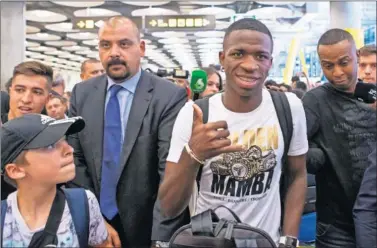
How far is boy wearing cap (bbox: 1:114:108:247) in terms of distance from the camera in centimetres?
141

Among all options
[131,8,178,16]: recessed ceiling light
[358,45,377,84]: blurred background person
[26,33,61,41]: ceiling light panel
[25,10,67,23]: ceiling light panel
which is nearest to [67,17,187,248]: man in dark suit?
[358,45,377,84]: blurred background person

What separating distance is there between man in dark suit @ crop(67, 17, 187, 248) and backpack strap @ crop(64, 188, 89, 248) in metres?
0.40

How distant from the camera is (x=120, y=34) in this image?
215 cm

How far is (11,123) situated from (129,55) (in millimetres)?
736

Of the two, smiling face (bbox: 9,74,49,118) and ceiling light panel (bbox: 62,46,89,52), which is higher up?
ceiling light panel (bbox: 62,46,89,52)

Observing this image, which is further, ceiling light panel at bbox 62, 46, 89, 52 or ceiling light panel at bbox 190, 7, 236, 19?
ceiling light panel at bbox 62, 46, 89, 52

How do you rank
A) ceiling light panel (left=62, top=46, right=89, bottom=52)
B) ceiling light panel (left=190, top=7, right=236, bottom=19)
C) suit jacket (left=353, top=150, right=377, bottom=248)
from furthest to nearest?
1. ceiling light panel (left=62, top=46, right=89, bottom=52)
2. ceiling light panel (left=190, top=7, right=236, bottom=19)
3. suit jacket (left=353, top=150, right=377, bottom=248)

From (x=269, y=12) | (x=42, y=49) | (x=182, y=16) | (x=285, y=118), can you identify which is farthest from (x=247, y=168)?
(x=42, y=49)

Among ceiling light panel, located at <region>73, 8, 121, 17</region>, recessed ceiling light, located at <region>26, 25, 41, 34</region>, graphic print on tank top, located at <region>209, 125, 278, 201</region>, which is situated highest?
recessed ceiling light, located at <region>26, 25, 41, 34</region>

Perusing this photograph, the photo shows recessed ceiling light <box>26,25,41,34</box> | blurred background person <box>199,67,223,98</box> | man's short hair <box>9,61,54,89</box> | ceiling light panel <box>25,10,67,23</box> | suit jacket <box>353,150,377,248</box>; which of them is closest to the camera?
suit jacket <box>353,150,377,248</box>

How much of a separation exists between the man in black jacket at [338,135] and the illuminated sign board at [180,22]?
30.7 ft

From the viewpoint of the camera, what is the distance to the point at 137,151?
197 cm

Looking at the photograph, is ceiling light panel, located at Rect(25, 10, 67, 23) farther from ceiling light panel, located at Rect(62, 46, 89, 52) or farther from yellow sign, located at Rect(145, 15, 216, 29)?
ceiling light panel, located at Rect(62, 46, 89, 52)

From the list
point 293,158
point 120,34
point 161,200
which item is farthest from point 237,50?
point 120,34
